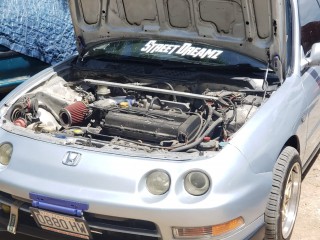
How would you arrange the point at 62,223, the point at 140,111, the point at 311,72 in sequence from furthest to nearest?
the point at 311,72 → the point at 140,111 → the point at 62,223

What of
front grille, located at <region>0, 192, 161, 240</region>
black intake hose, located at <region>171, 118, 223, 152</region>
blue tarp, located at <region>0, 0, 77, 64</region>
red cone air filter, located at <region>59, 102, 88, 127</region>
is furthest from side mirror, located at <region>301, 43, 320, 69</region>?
blue tarp, located at <region>0, 0, 77, 64</region>

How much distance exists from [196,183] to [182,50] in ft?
5.02

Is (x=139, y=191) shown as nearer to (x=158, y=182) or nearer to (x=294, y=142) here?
(x=158, y=182)

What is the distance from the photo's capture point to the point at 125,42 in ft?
14.7

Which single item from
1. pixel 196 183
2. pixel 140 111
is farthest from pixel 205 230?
pixel 140 111

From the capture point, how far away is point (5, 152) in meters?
3.40

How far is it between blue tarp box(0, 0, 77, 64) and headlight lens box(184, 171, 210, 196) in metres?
3.79

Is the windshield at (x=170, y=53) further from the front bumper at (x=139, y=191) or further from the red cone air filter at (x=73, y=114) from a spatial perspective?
the front bumper at (x=139, y=191)

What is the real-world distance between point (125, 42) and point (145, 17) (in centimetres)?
31

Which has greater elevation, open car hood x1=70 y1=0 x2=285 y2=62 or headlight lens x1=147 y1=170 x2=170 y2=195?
open car hood x1=70 y1=0 x2=285 y2=62

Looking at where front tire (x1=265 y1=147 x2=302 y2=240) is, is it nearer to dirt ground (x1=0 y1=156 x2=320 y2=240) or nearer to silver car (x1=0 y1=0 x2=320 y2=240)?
silver car (x1=0 y1=0 x2=320 y2=240)

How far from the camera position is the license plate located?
10.1ft

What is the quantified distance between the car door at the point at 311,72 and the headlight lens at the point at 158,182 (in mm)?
1455

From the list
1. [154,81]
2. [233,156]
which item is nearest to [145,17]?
[154,81]
